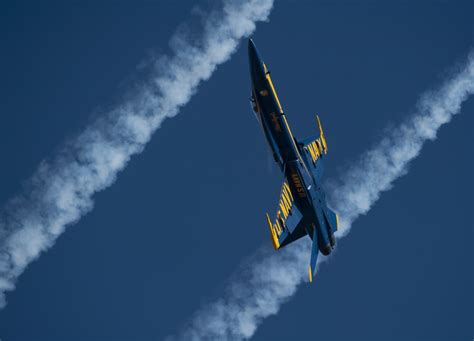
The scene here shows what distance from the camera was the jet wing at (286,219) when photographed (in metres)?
46.4

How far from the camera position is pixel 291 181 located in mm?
45312

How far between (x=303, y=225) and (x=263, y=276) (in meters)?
10.5

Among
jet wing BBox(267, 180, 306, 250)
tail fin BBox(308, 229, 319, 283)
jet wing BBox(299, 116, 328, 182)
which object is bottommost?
tail fin BBox(308, 229, 319, 283)

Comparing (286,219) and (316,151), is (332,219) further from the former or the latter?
(316,151)

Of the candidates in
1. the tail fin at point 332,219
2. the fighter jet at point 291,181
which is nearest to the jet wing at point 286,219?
the fighter jet at point 291,181

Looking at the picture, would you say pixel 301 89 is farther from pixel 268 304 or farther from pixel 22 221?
pixel 22 221

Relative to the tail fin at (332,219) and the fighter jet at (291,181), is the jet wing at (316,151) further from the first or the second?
the tail fin at (332,219)

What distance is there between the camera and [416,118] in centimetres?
5600

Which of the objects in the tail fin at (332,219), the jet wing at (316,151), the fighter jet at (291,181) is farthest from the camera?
the jet wing at (316,151)

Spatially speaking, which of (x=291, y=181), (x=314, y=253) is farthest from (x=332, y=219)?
(x=291, y=181)

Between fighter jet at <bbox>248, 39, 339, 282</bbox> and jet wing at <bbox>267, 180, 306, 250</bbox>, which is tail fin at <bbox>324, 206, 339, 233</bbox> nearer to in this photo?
fighter jet at <bbox>248, 39, 339, 282</bbox>

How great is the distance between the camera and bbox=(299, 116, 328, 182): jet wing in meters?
49.0

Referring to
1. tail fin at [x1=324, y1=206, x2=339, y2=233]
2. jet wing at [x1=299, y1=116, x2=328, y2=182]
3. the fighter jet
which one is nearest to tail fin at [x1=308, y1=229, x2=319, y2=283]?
the fighter jet

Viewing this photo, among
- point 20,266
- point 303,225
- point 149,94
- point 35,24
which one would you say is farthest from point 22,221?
point 35,24
